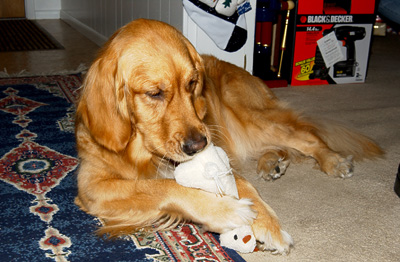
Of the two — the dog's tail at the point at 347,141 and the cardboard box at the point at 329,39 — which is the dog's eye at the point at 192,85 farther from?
the cardboard box at the point at 329,39

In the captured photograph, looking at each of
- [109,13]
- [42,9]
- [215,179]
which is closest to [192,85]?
[215,179]

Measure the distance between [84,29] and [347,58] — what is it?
3.97m

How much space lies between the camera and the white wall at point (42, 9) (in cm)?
786

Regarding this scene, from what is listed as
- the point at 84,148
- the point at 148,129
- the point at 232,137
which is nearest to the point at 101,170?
the point at 84,148

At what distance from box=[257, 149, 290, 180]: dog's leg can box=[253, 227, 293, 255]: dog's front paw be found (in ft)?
2.26

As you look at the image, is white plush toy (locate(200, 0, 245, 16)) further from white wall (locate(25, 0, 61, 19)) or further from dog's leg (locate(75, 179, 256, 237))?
white wall (locate(25, 0, 61, 19))

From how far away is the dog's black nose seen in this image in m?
1.68

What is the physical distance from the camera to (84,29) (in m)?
6.64

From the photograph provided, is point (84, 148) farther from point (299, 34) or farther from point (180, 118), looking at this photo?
point (299, 34)

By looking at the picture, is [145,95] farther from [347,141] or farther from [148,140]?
[347,141]

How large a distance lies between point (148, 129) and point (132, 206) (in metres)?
0.31

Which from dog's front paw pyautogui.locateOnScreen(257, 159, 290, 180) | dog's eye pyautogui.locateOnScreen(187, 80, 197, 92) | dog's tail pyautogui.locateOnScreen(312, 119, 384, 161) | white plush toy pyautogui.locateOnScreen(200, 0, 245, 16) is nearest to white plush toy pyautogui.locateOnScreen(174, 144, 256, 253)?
dog's eye pyautogui.locateOnScreen(187, 80, 197, 92)

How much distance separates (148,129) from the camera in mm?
1802

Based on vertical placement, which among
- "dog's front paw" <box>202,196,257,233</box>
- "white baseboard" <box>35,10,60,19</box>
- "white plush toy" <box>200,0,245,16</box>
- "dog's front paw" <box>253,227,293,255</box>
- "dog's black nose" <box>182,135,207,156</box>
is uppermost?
"white plush toy" <box>200,0,245,16</box>
